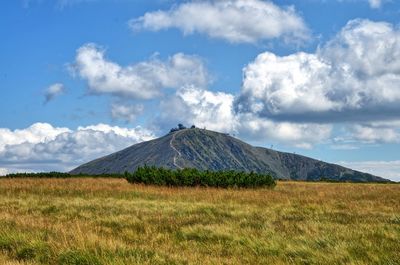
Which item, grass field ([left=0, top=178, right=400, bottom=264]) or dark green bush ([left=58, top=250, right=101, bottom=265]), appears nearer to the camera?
dark green bush ([left=58, top=250, right=101, bottom=265])

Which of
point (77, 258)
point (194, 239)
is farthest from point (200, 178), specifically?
point (77, 258)

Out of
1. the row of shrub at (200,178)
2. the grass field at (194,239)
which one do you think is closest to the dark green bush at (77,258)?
the grass field at (194,239)

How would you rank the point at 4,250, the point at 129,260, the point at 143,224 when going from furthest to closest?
the point at 143,224 < the point at 4,250 < the point at 129,260

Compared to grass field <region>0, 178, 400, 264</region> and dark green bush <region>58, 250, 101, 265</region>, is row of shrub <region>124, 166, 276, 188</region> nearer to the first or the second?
grass field <region>0, 178, 400, 264</region>

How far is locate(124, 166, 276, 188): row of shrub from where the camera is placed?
4475 cm

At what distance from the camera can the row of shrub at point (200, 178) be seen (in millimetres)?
44750

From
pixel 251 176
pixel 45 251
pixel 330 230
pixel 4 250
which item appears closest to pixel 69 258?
pixel 45 251

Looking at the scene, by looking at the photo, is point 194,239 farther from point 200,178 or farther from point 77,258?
point 200,178

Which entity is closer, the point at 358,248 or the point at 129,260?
the point at 129,260

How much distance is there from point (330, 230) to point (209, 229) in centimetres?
362

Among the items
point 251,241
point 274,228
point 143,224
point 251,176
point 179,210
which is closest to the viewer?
point 251,241

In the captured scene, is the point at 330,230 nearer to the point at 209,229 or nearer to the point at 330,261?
the point at 209,229

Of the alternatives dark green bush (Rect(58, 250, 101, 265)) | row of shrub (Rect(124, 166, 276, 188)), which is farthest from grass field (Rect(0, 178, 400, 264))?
row of shrub (Rect(124, 166, 276, 188))

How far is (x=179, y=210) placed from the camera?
21.4m
